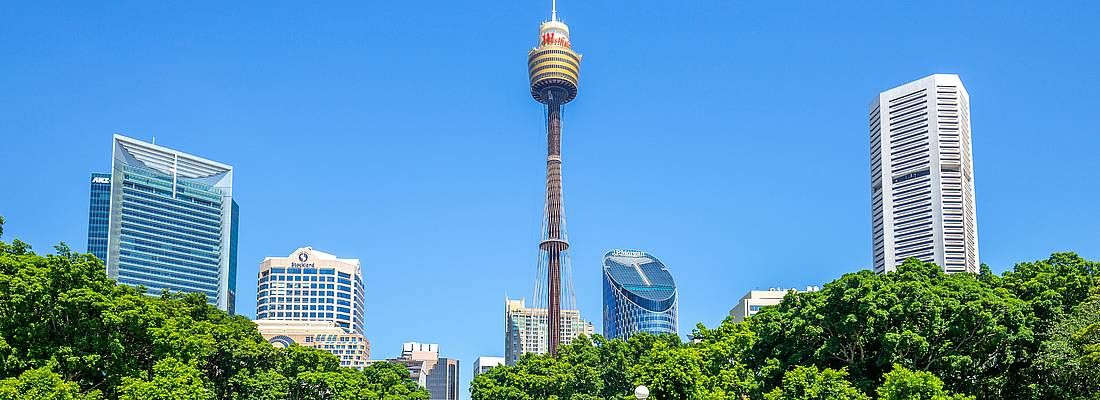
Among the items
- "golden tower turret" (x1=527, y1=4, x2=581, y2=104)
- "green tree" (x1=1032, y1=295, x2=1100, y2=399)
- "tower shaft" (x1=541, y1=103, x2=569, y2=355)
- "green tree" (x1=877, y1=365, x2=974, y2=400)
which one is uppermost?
"golden tower turret" (x1=527, y1=4, x2=581, y2=104)

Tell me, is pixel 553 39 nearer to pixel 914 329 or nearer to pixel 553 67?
pixel 553 67

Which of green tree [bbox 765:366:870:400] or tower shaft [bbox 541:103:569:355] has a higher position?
tower shaft [bbox 541:103:569:355]

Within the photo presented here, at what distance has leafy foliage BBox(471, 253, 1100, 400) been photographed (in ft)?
136

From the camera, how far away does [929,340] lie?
43219 mm

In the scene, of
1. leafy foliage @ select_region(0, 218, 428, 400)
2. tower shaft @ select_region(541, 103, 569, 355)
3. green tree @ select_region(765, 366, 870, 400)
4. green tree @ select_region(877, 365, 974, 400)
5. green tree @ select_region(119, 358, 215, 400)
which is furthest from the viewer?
tower shaft @ select_region(541, 103, 569, 355)

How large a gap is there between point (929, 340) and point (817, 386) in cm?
498

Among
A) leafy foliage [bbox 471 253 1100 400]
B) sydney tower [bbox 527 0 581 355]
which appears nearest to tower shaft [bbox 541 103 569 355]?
sydney tower [bbox 527 0 581 355]

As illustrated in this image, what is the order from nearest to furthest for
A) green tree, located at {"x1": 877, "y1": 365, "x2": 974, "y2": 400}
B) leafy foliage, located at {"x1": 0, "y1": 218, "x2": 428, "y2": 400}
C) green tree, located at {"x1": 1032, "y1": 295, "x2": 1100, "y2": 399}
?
1. green tree, located at {"x1": 877, "y1": 365, "x2": 974, "y2": 400}
2. green tree, located at {"x1": 1032, "y1": 295, "x2": 1100, "y2": 399}
3. leafy foliage, located at {"x1": 0, "y1": 218, "x2": 428, "y2": 400}

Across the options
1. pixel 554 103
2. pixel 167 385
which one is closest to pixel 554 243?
pixel 554 103

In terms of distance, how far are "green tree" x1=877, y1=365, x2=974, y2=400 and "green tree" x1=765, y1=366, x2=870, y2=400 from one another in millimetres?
1817

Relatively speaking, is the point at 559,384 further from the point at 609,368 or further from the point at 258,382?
the point at 258,382

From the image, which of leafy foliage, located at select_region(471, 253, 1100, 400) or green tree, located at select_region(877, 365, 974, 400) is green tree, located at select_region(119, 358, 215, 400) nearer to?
leafy foliage, located at select_region(471, 253, 1100, 400)

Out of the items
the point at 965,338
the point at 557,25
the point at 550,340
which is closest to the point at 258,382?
the point at 965,338

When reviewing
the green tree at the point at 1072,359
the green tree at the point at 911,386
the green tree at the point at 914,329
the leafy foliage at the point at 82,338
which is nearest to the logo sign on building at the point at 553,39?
the leafy foliage at the point at 82,338
